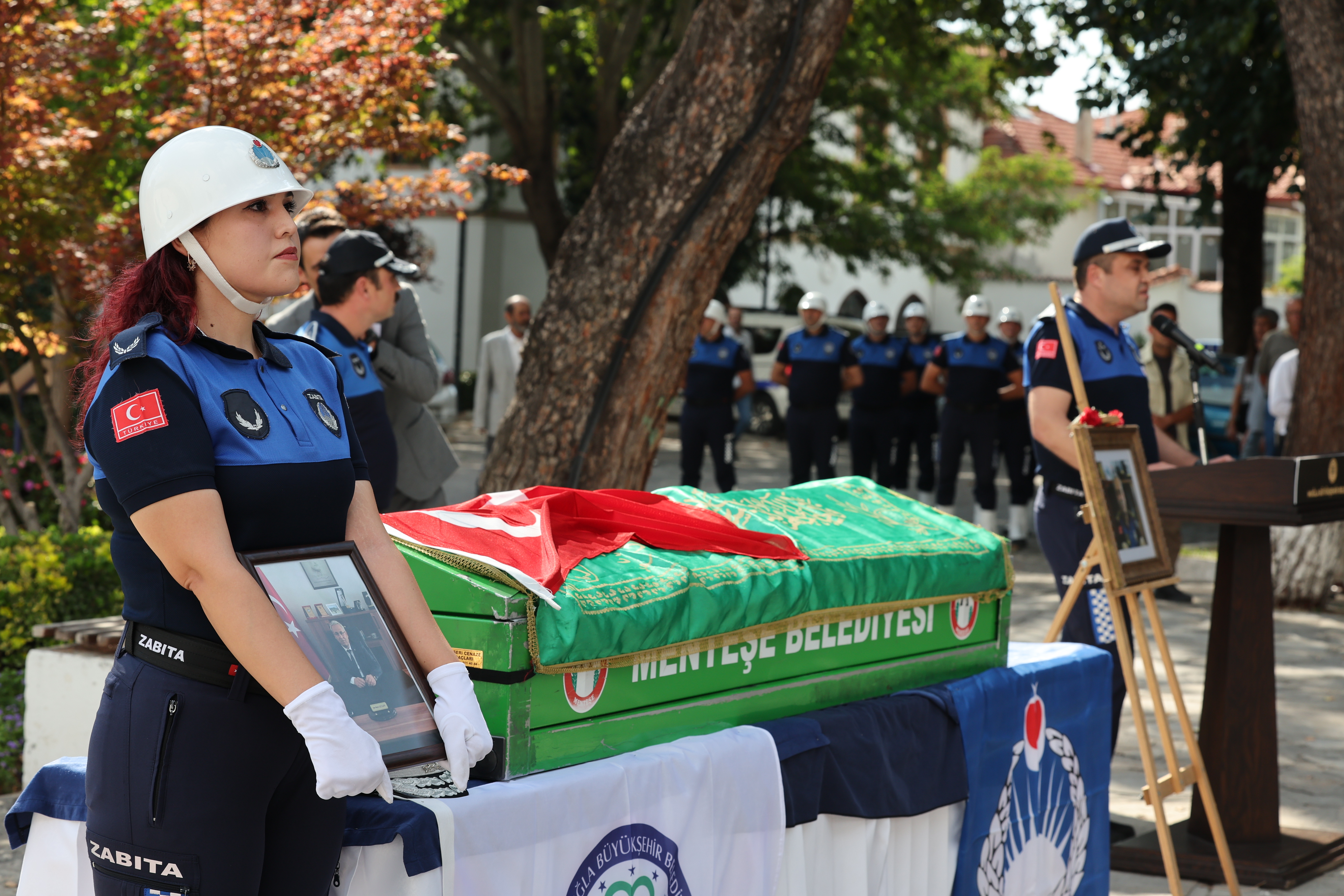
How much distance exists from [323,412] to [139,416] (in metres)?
0.34

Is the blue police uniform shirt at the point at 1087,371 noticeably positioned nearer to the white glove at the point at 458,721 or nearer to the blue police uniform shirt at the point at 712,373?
the white glove at the point at 458,721

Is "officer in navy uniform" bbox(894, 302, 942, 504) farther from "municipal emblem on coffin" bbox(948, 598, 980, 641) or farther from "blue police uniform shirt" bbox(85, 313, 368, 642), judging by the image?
"blue police uniform shirt" bbox(85, 313, 368, 642)

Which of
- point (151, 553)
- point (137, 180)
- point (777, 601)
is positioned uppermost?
point (137, 180)

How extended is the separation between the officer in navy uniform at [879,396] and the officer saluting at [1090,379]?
8463 millimetres

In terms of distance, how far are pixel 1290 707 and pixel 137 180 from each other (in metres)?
6.48

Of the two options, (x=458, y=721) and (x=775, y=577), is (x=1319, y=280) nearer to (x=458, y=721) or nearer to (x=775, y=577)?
(x=775, y=577)

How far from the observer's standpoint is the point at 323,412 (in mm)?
2180

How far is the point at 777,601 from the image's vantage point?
119 inches

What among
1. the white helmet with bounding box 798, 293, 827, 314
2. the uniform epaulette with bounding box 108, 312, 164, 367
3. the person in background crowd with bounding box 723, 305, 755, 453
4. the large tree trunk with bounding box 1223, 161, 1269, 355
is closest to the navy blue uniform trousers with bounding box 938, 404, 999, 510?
the white helmet with bounding box 798, 293, 827, 314

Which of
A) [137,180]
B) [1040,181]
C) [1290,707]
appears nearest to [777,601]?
[1290,707]

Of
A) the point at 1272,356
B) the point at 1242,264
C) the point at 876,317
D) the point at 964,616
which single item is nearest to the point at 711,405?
the point at 876,317

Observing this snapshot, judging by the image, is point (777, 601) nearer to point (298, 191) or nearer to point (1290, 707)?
point (298, 191)

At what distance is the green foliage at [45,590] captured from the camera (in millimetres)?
5254

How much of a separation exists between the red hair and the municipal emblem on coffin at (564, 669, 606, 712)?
1.01 metres
